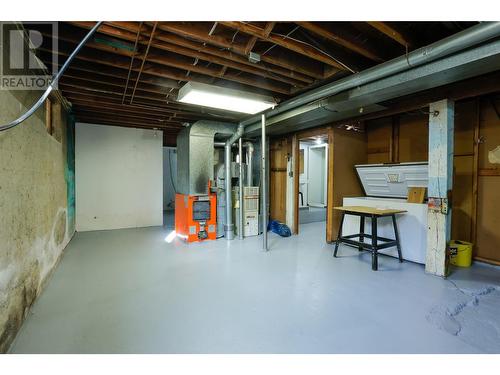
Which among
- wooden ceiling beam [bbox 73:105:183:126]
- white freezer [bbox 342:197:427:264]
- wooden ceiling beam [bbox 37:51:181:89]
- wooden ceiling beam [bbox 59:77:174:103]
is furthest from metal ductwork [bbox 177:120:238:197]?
white freezer [bbox 342:197:427:264]

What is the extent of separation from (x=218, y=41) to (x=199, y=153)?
9.06ft

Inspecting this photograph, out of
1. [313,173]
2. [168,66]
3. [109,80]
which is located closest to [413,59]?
[168,66]

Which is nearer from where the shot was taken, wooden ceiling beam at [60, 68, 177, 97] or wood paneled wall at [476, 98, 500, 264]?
wooden ceiling beam at [60, 68, 177, 97]

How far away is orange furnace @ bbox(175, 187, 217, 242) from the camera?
4.50m

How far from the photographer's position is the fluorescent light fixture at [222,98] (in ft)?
9.18

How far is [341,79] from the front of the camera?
9.00 ft

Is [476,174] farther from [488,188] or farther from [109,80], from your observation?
[109,80]

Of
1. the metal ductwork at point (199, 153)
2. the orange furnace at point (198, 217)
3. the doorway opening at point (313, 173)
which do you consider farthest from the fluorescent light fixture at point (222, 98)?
the doorway opening at point (313, 173)

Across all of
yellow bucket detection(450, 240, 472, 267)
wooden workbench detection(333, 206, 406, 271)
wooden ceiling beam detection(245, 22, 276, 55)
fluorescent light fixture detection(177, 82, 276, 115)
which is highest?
wooden ceiling beam detection(245, 22, 276, 55)

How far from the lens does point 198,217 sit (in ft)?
14.9

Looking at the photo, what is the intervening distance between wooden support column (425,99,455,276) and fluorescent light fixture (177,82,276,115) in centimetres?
201

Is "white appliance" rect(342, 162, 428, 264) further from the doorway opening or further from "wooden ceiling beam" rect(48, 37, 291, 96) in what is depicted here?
the doorway opening

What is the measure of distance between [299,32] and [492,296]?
313 centimetres

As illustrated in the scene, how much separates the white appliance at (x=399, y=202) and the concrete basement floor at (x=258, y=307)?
33cm
